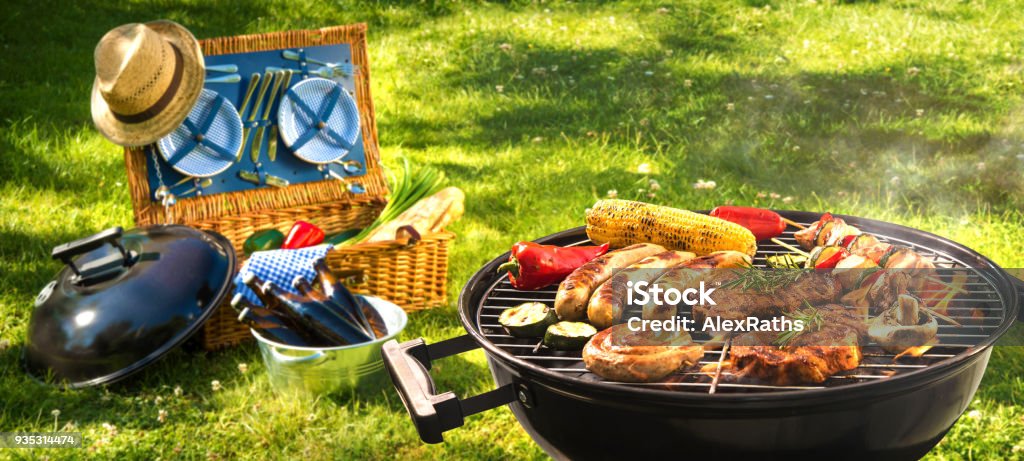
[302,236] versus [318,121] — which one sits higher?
[318,121]

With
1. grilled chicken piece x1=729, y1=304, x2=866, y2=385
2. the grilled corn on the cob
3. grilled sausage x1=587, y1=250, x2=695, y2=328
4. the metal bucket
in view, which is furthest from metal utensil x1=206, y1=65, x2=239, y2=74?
grilled chicken piece x1=729, y1=304, x2=866, y2=385

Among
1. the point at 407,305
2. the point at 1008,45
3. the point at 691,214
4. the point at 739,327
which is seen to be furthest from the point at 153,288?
the point at 1008,45

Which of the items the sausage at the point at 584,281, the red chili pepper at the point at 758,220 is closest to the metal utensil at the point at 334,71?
the red chili pepper at the point at 758,220

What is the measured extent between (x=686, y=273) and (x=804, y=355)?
0.39 metres

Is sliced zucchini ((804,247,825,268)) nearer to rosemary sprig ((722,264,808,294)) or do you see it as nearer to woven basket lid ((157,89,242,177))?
rosemary sprig ((722,264,808,294))

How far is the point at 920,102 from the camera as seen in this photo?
6.21m

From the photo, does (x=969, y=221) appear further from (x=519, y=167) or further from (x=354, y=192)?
(x=354, y=192)

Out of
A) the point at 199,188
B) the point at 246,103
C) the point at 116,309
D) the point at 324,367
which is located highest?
the point at 246,103

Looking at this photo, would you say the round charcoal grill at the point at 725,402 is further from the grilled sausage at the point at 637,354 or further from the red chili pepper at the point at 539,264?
the red chili pepper at the point at 539,264

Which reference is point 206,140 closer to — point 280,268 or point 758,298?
point 280,268

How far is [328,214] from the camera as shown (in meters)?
4.81

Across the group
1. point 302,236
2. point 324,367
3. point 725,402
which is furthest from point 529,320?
point 302,236

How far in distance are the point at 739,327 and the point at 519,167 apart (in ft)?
12.7

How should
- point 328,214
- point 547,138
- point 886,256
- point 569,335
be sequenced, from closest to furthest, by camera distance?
1. point 569,335
2. point 886,256
3. point 328,214
4. point 547,138
